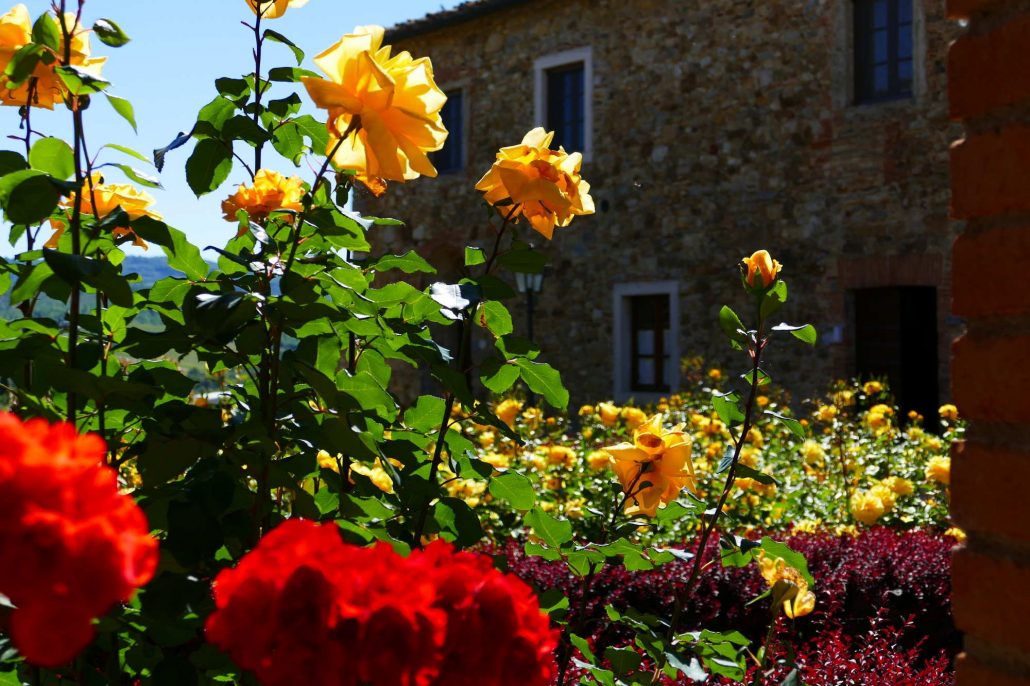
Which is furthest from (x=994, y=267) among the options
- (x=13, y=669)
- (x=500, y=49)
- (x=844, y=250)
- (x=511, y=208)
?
(x=500, y=49)

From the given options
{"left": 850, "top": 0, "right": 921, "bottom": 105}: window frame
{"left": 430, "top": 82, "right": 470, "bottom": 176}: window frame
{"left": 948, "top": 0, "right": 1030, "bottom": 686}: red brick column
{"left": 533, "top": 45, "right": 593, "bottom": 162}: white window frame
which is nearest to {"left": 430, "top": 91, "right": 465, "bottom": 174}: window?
{"left": 430, "top": 82, "right": 470, "bottom": 176}: window frame

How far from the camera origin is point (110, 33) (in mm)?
1511

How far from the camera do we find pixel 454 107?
15.1 metres

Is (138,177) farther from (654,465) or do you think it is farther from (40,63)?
(654,465)

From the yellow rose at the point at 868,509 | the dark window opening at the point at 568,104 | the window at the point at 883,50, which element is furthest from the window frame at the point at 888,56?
the yellow rose at the point at 868,509

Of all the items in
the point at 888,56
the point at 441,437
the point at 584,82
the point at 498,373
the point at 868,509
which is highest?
the point at 584,82

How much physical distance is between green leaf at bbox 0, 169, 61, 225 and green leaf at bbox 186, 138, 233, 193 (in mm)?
235

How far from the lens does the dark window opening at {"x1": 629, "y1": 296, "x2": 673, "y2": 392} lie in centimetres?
1288

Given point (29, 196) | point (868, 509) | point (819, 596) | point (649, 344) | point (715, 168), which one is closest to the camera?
point (29, 196)

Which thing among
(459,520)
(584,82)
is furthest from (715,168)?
(459,520)

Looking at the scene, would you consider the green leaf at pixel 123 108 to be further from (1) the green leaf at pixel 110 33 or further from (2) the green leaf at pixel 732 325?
(2) the green leaf at pixel 732 325

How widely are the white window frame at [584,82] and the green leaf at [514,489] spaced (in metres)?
11.7

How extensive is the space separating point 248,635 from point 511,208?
1.18 m

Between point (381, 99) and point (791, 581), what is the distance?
100cm
